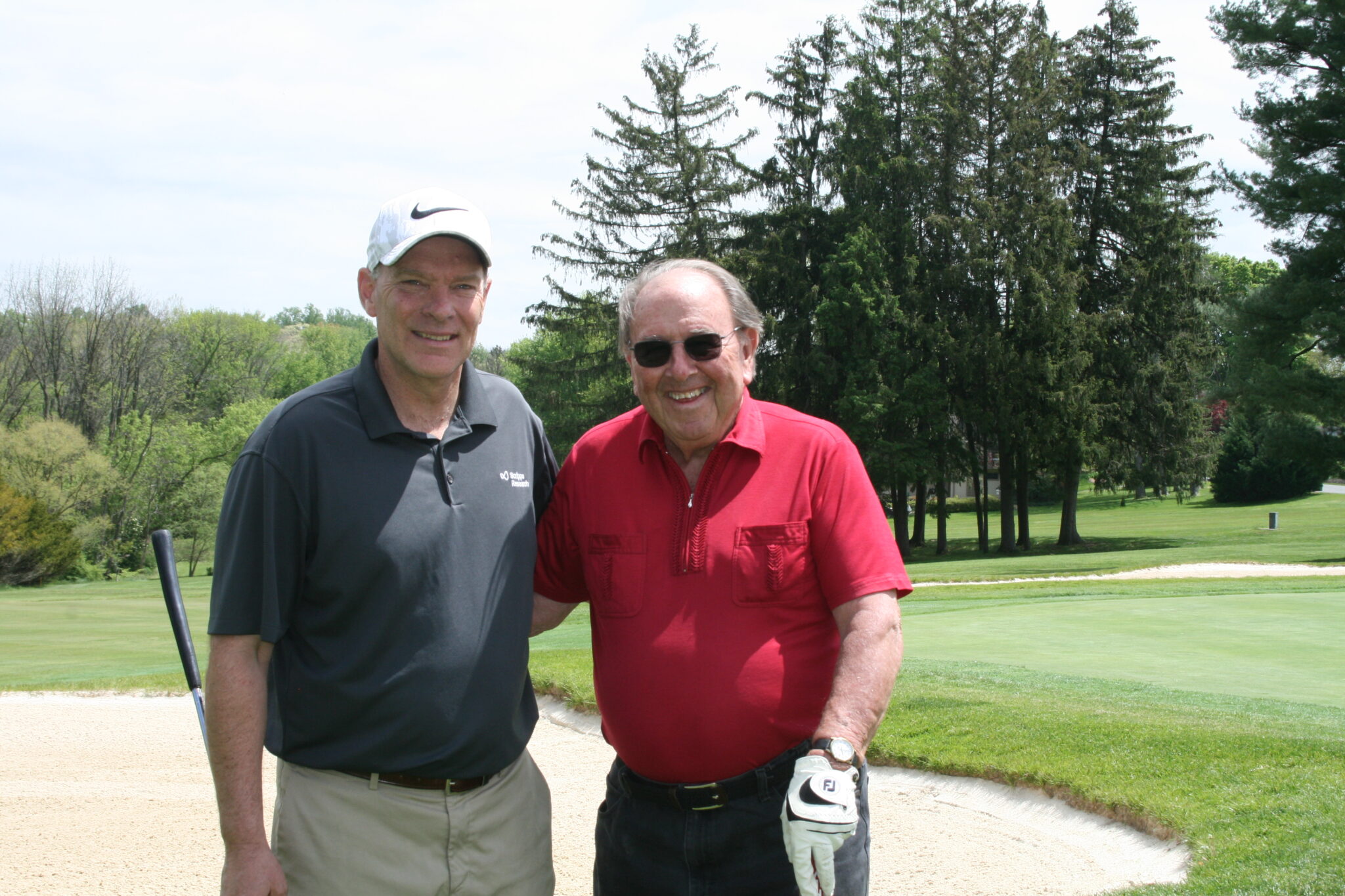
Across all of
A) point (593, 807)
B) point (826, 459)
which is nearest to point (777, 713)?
point (826, 459)

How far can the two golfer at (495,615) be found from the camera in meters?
2.75

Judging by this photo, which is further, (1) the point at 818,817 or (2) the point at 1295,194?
(2) the point at 1295,194

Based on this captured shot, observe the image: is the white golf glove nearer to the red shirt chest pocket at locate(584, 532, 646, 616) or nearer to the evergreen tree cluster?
the red shirt chest pocket at locate(584, 532, 646, 616)

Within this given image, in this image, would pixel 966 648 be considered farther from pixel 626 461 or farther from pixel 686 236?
pixel 686 236

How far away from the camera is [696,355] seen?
3.11 meters

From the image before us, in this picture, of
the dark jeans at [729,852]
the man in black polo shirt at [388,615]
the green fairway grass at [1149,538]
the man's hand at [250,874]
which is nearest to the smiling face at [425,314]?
the man in black polo shirt at [388,615]

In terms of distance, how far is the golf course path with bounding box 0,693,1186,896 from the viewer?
555cm

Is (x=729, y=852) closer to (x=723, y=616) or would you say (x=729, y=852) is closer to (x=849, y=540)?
(x=723, y=616)

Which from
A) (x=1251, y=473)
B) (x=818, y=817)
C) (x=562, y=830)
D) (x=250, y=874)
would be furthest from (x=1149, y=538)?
(x=250, y=874)

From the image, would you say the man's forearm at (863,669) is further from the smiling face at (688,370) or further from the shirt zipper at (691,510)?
the smiling face at (688,370)

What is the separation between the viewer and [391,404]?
A: 2963 millimetres

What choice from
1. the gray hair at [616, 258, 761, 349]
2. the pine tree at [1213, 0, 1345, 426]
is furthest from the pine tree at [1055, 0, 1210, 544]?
the gray hair at [616, 258, 761, 349]

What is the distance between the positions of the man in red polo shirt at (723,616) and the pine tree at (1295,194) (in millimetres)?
31207

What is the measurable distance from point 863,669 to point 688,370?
3.07 feet
